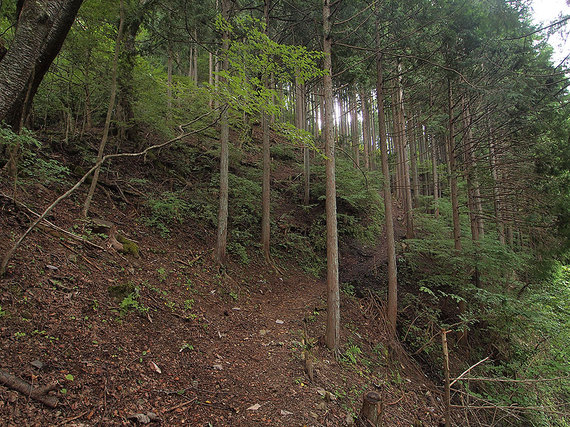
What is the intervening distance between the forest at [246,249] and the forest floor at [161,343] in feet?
0.11

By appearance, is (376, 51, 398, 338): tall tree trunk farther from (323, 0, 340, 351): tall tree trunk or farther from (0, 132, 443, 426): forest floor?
(323, 0, 340, 351): tall tree trunk

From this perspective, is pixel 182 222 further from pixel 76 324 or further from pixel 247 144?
pixel 247 144

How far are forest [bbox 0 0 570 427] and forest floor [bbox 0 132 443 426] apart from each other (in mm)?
34

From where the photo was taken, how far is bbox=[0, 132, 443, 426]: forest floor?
2.95 meters

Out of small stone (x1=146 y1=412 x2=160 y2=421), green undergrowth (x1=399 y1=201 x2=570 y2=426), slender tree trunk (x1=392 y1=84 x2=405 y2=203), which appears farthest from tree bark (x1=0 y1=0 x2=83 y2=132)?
green undergrowth (x1=399 y1=201 x2=570 y2=426)

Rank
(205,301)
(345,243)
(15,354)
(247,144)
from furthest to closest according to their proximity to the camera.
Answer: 1. (247,144)
2. (345,243)
3. (205,301)
4. (15,354)

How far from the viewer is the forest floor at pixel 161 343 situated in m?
2.95

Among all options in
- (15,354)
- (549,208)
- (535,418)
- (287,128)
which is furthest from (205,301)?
(549,208)

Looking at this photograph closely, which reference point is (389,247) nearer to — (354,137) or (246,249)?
(246,249)

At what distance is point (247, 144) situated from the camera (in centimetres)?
1497

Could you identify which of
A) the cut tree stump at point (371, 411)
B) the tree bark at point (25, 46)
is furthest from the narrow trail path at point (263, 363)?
the tree bark at point (25, 46)

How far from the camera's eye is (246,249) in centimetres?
975

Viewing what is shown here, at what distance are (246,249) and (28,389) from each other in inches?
288

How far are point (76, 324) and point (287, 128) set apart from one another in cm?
466
